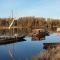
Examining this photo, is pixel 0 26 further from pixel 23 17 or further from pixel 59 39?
pixel 59 39

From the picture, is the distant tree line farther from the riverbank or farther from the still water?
the riverbank

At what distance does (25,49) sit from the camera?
488 centimetres

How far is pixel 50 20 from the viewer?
16.7 feet

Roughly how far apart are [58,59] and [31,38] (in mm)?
817

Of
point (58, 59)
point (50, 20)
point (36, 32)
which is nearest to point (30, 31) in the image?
point (36, 32)

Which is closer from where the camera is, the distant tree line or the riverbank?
the riverbank

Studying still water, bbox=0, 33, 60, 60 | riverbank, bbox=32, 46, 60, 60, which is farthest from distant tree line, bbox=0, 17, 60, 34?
riverbank, bbox=32, 46, 60, 60

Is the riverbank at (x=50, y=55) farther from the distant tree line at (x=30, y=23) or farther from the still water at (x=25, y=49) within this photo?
the distant tree line at (x=30, y=23)

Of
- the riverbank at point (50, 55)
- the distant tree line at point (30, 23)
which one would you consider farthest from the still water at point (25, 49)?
the distant tree line at point (30, 23)

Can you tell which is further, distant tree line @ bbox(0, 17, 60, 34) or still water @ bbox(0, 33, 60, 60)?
distant tree line @ bbox(0, 17, 60, 34)

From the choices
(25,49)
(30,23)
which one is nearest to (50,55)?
A: (25,49)

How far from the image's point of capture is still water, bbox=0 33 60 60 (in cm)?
479

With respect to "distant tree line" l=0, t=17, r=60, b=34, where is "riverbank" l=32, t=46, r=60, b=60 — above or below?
below

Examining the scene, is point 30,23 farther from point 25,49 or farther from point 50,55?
point 50,55
